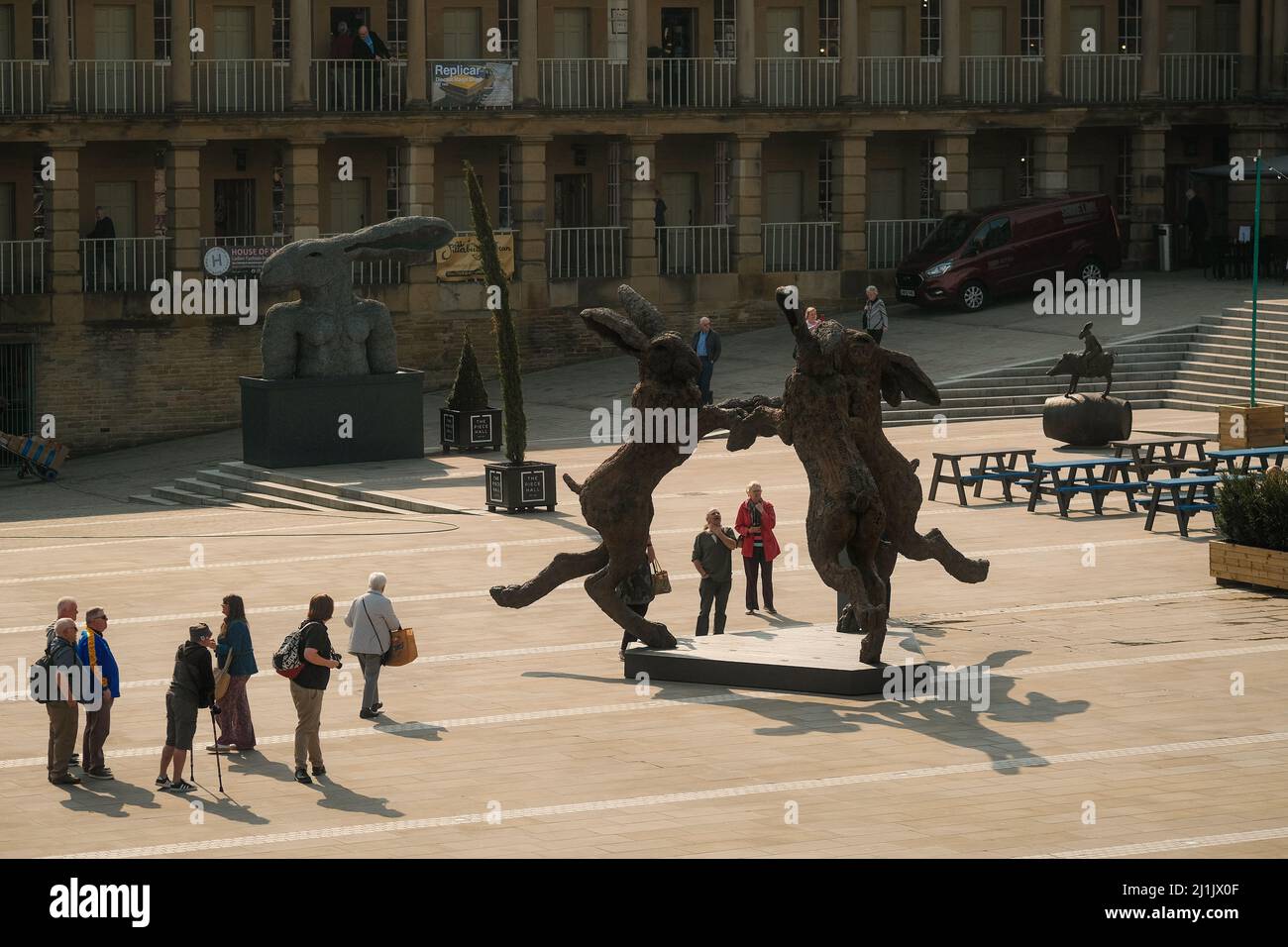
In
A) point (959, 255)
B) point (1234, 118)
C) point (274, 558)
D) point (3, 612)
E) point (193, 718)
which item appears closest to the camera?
point (193, 718)

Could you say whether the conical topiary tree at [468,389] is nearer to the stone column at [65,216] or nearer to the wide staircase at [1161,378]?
the wide staircase at [1161,378]

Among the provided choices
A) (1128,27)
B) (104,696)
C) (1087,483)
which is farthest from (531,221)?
(104,696)

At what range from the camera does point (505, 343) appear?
31.7m

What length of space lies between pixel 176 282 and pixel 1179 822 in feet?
105

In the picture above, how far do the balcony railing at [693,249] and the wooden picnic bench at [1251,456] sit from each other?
19.4m

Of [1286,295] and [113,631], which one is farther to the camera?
[1286,295]

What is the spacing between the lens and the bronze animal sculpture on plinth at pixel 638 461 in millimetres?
21312

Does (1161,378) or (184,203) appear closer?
(1161,378)

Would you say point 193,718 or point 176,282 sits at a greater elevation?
point 176,282

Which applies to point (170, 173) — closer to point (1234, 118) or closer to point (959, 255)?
point (959, 255)

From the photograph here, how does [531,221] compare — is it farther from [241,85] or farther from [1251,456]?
[1251,456]

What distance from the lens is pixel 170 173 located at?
46156 mm

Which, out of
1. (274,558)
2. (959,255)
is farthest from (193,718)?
(959,255)

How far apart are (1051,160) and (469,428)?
1899 cm
